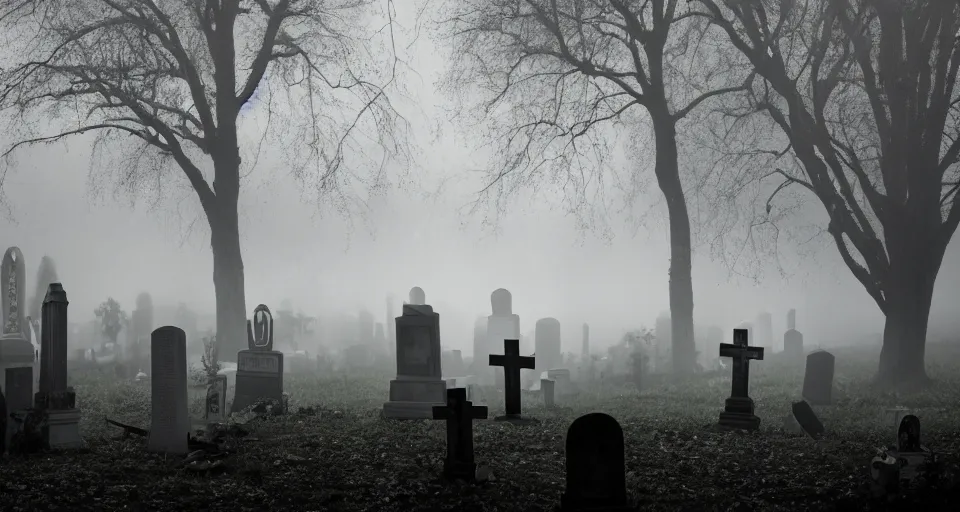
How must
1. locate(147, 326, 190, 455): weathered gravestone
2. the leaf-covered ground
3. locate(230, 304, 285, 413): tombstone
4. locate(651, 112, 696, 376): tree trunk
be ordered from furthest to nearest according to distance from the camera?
locate(651, 112, 696, 376): tree trunk → locate(230, 304, 285, 413): tombstone → locate(147, 326, 190, 455): weathered gravestone → the leaf-covered ground

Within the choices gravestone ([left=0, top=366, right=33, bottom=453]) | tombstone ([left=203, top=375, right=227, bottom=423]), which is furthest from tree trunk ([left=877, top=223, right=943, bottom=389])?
gravestone ([left=0, top=366, right=33, bottom=453])

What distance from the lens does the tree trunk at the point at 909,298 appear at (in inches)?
640

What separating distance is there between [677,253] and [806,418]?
9070 mm

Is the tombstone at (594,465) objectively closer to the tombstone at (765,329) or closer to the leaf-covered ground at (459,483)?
the leaf-covered ground at (459,483)

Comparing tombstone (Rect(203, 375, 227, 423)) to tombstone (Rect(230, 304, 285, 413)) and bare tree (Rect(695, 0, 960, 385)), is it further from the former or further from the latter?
bare tree (Rect(695, 0, 960, 385))

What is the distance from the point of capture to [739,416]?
38.4 feet

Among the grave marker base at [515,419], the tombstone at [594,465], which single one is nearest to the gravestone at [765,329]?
the grave marker base at [515,419]

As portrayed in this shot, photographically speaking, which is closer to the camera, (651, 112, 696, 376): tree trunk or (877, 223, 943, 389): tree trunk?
(877, 223, 943, 389): tree trunk

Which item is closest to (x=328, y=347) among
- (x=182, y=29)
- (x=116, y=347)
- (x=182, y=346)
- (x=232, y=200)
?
(x=116, y=347)

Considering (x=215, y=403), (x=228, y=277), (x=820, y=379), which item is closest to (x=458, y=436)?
(x=215, y=403)

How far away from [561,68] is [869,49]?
6.97m

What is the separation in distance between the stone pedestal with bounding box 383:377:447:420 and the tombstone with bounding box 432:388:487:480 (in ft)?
15.4

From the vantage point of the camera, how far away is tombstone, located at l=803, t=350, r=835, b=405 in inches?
589

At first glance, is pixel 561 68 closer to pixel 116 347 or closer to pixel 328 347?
pixel 328 347
